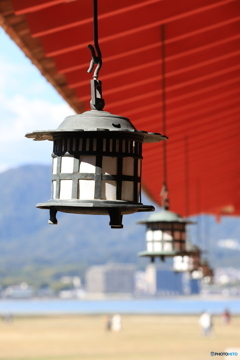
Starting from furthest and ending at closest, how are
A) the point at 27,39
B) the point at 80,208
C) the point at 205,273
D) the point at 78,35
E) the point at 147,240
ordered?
the point at 205,273, the point at 147,240, the point at 78,35, the point at 27,39, the point at 80,208

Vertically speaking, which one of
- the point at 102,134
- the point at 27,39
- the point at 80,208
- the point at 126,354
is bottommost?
the point at 126,354

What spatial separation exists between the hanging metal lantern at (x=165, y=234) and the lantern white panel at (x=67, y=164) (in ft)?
10.6

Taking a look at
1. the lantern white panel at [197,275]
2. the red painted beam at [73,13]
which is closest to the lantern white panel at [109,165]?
the red painted beam at [73,13]

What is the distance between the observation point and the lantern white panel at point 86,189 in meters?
2.82

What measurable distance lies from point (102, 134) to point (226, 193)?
12.6 meters

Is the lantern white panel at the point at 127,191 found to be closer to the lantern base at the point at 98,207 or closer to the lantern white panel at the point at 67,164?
the lantern base at the point at 98,207

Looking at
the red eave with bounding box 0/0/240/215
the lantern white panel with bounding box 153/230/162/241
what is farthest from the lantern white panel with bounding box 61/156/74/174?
the lantern white panel with bounding box 153/230/162/241

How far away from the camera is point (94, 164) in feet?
9.35

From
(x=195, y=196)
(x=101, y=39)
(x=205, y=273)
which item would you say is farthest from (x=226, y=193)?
(x=101, y=39)

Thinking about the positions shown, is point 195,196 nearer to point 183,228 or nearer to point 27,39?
point 183,228

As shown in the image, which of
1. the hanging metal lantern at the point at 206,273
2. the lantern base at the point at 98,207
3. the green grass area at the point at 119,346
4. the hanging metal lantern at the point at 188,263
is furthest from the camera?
the green grass area at the point at 119,346

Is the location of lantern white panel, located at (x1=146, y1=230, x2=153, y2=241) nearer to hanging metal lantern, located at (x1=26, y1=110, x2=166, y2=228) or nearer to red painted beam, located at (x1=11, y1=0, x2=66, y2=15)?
red painted beam, located at (x1=11, y1=0, x2=66, y2=15)

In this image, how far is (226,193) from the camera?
49.9 ft

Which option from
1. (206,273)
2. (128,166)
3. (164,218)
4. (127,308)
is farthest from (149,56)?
(127,308)
